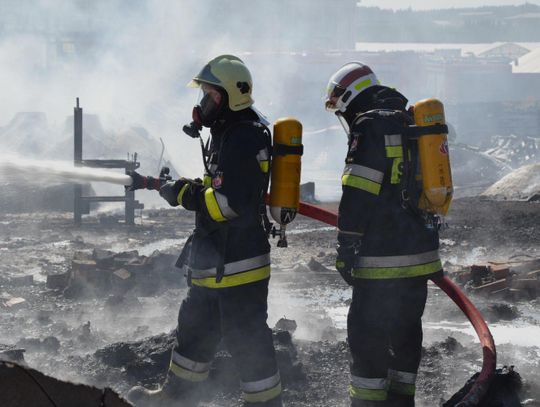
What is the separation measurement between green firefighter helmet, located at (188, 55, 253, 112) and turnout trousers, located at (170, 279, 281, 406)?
0.92m

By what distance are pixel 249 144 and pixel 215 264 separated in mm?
627

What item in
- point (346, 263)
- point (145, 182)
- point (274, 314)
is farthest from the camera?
point (274, 314)

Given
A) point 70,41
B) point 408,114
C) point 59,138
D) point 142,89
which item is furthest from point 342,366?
point 70,41

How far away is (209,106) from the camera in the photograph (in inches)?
168

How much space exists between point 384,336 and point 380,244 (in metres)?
Result: 0.47

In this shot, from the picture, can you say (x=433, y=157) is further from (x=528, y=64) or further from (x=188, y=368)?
(x=528, y=64)

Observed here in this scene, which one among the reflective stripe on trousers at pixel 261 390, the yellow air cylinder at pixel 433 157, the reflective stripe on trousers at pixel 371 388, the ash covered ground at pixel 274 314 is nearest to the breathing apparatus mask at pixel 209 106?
the yellow air cylinder at pixel 433 157

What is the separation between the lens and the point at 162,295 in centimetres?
819

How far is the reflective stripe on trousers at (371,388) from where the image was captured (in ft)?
14.3

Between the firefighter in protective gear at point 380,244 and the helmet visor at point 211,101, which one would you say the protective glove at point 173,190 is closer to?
the helmet visor at point 211,101

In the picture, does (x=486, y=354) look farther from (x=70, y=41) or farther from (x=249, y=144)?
(x=70, y=41)

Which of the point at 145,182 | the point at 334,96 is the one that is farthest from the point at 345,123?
the point at 145,182

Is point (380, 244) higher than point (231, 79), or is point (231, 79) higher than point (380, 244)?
point (231, 79)

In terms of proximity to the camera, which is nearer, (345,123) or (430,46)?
(345,123)
